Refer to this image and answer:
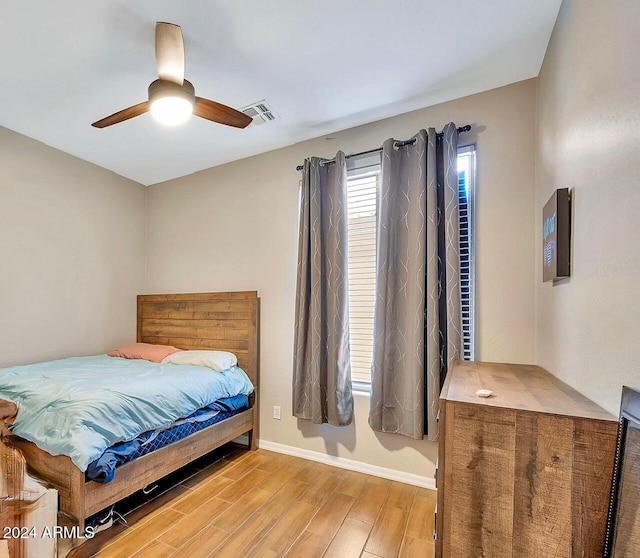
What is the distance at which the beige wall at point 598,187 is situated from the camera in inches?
35.3

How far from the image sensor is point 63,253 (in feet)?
10.2

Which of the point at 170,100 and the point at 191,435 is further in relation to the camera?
the point at 191,435

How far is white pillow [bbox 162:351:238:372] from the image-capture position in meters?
2.68

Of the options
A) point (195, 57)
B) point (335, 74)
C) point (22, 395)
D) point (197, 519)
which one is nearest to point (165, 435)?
point (197, 519)

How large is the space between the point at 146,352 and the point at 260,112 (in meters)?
2.37

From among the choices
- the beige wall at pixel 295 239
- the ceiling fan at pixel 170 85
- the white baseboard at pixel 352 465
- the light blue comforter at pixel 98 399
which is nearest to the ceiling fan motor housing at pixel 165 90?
the ceiling fan at pixel 170 85

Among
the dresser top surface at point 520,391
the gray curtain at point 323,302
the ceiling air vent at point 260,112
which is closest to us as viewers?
the dresser top surface at point 520,391

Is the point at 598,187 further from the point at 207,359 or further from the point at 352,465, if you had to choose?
the point at 207,359

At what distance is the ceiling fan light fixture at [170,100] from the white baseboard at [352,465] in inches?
102

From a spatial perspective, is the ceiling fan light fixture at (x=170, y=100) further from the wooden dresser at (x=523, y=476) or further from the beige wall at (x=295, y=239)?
the wooden dresser at (x=523, y=476)

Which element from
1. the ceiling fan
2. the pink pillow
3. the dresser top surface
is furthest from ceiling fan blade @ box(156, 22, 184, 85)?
the pink pillow

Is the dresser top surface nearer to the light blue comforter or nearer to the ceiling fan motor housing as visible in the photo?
the light blue comforter

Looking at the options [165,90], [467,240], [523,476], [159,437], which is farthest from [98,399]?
[467,240]

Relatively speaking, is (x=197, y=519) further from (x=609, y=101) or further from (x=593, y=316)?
(x=609, y=101)
